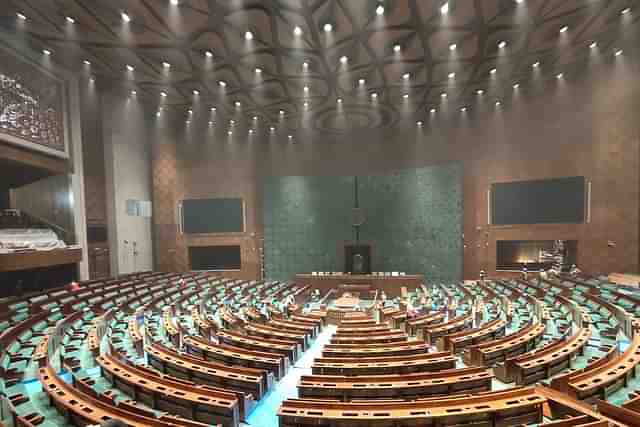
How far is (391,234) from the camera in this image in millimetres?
17422

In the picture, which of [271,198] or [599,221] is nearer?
[599,221]

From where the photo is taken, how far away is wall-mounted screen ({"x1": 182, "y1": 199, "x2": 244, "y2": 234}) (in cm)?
1838

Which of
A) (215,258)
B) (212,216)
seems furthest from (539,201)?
(215,258)

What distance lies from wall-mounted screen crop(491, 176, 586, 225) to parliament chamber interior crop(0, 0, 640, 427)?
4.2 inches

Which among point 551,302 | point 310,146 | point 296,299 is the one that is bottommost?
point 296,299

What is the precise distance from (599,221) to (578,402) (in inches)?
543

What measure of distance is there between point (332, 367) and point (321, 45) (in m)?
10.2

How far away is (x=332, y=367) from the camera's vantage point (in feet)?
15.7

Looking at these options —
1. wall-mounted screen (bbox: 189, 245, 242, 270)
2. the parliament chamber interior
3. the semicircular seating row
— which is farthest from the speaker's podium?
the semicircular seating row

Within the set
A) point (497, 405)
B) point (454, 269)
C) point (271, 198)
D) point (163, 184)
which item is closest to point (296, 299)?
point (271, 198)

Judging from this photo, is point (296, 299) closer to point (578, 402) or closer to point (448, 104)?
point (578, 402)

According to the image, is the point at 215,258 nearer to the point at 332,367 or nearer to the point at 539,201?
the point at 332,367

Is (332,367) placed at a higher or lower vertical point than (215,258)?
higher

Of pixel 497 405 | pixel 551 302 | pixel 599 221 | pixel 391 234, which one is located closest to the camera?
pixel 497 405
